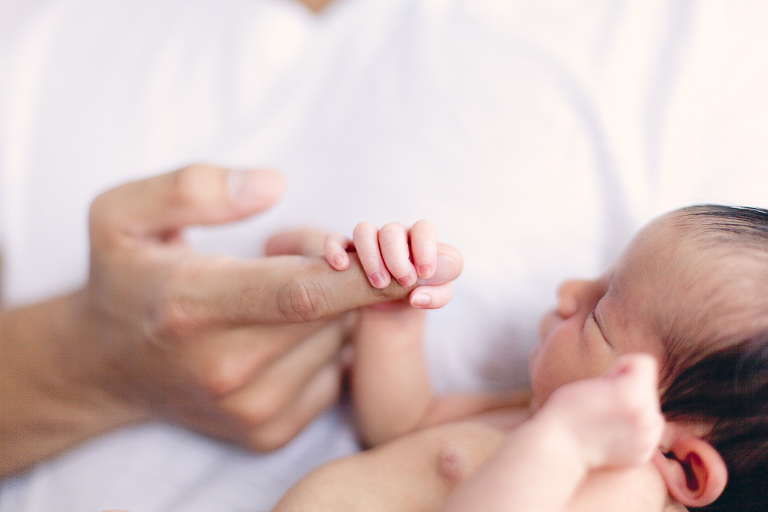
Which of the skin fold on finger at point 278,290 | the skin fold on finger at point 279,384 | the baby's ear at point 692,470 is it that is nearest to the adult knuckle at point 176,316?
the skin fold on finger at point 278,290

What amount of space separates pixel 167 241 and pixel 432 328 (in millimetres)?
551

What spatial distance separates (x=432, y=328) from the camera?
1.04m

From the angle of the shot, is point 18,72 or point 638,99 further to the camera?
point 18,72

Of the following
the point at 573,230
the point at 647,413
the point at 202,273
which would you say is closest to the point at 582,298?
the point at 573,230

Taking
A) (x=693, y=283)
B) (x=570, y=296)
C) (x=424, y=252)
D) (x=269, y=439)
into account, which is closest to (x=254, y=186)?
(x=424, y=252)

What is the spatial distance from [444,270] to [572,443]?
265 millimetres

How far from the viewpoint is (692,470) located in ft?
2.25

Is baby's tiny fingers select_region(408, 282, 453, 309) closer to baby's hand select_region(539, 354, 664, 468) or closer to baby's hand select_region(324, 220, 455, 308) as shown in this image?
baby's hand select_region(324, 220, 455, 308)

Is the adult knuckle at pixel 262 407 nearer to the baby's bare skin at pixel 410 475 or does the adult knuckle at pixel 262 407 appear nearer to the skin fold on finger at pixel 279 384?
the skin fold on finger at pixel 279 384

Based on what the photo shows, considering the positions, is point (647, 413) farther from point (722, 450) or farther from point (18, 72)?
point (18, 72)

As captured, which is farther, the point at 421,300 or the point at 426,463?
the point at 426,463

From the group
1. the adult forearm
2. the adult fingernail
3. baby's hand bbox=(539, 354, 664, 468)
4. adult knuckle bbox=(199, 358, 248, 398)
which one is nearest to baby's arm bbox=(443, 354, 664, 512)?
baby's hand bbox=(539, 354, 664, 468)

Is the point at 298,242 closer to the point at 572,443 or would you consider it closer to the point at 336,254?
the point at 336,254

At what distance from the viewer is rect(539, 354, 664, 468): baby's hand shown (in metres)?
0.53
